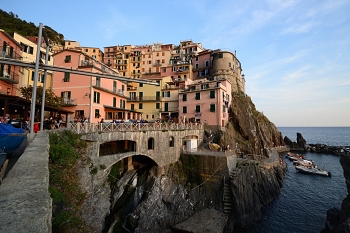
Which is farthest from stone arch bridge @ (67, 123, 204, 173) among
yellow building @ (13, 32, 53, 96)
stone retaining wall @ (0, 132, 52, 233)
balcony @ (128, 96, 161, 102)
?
yellow building @ (13, 32, 53, 96)

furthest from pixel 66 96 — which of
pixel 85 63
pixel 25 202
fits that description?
pixel 25 202

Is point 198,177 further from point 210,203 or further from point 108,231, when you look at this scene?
point 108,231

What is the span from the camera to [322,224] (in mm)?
21125

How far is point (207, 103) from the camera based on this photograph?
35562 millimetres

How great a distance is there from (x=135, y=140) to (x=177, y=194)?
8.11 metres

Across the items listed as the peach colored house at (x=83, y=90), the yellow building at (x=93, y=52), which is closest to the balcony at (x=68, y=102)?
the peach colored house at (x=83, y=90)

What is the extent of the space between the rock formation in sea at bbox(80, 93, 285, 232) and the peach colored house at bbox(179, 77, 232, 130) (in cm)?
1107

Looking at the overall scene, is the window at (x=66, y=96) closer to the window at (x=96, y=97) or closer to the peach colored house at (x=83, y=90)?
the peach colored house at (x=83, y=90)

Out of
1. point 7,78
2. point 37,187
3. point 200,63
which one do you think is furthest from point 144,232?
point 200,63

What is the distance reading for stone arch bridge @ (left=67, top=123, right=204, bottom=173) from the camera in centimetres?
1828

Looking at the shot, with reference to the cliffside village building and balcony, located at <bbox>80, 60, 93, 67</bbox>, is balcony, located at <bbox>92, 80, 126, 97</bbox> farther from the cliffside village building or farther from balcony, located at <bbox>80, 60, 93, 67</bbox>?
balcony, located at <bbox>80, 60, 93, 67</bbox>

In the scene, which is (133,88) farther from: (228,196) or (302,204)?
(302,204)

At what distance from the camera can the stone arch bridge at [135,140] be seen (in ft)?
60.0

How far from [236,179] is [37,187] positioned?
21.8 metres
